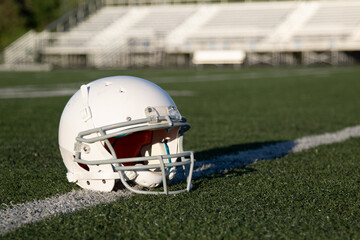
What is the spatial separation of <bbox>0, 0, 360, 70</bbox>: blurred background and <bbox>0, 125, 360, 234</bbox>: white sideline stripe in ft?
57.0

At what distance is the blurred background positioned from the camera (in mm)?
20406

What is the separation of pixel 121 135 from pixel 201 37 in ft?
66.7

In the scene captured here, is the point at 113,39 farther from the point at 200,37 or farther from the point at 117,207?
the point at 117,207

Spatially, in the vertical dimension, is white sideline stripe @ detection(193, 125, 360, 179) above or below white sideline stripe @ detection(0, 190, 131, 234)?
below

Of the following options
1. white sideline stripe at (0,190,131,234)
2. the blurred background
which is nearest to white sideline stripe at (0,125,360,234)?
white sideline stripe at (0,190,131,234)

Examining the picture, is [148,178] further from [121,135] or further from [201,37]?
[201,37]

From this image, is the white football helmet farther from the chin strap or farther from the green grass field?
the green grass field

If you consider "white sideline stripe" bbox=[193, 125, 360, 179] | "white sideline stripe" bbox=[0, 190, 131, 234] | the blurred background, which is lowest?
the blurred background

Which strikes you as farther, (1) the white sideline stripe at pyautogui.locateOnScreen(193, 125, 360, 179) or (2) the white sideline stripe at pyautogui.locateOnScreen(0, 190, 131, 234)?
(1) the white sideline stripe at pyautogui.locateOnScreen(193, 125, 360, 179)

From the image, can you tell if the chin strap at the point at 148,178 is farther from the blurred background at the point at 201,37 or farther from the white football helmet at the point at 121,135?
the blurred background at the point at 201,37

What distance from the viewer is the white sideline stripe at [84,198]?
1785 millimetres

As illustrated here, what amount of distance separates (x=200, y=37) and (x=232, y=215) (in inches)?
809

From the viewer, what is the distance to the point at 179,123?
198cm

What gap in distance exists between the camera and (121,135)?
6.53 ft
